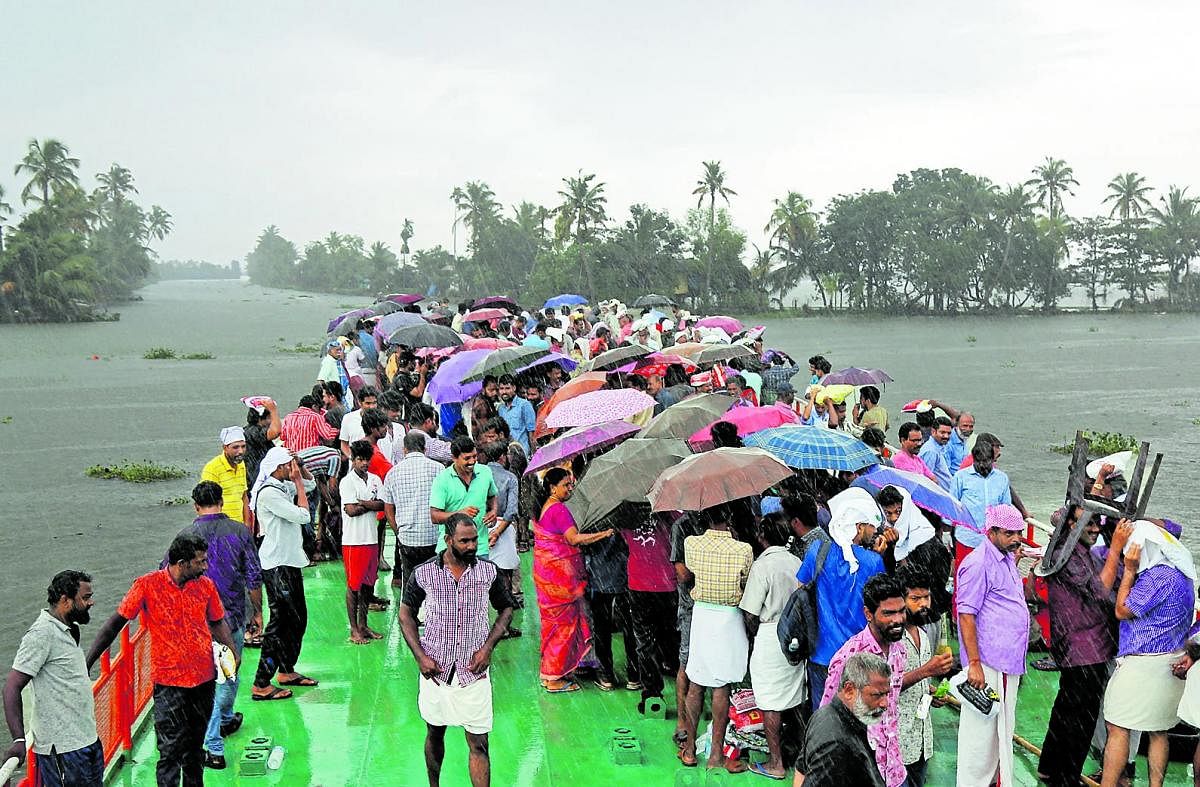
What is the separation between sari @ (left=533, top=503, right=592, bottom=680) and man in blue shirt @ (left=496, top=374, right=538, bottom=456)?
3455 millimetres

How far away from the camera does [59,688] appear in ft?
17.6

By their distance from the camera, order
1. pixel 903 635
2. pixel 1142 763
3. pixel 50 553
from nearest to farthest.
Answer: pixel 903 635
pixel 1142 763
pixel 50 553

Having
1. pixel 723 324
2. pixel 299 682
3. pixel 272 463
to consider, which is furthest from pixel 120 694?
pixel 723 324

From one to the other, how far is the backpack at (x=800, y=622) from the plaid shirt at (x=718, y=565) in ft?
1.06

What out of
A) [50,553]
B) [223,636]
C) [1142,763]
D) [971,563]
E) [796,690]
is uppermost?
[971,563]

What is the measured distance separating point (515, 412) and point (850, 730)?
749cm

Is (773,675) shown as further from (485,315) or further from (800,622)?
(485,315)

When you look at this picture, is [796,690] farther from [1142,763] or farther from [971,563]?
[1142,763]

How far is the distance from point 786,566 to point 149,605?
3314 mm

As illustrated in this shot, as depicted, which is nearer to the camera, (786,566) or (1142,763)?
(786,566)

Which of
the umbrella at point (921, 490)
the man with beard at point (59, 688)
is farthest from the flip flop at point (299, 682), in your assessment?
the umbrella at point (921, 490)

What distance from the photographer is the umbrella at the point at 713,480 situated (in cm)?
618

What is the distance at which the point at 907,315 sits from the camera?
9325 cm

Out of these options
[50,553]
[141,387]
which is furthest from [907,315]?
[50,553]
